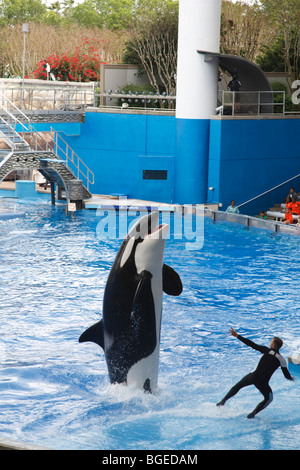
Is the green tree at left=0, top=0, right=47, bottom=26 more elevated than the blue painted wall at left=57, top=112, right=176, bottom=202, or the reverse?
the green tree at left=0, top=0, right=47, bottom=26

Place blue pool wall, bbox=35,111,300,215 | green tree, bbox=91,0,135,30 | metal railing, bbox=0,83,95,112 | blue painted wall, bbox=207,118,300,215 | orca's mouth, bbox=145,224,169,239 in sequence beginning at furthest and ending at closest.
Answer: green tree, bbox=91,0,135,30, metal railing, bbox=0,83,95,112, blue pool wall, bbox=35,111,300,215, blue painted wall, bbox=207,118,300,215, orca's mouth, bbox=145,224,169,239

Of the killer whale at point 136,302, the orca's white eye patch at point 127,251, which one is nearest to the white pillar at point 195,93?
the killer whale at point 136,302

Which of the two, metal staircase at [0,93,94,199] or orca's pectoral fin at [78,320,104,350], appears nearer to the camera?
orca's pectoral fin at [78,320,104,350]

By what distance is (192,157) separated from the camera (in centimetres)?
2428

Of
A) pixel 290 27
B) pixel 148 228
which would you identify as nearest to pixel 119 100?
pixel 290 27

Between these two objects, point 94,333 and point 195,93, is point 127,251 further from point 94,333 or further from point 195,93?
point 195,93

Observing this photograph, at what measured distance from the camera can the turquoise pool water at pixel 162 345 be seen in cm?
834

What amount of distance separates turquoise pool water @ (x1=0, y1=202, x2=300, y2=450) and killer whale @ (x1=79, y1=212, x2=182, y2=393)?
1.80 ft

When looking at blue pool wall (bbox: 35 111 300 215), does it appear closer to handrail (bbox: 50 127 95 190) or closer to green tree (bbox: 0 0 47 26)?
handrail (bbox: 50 127 95 190)

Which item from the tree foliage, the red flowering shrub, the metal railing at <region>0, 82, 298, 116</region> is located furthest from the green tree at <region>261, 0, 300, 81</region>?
the red flowering shrub

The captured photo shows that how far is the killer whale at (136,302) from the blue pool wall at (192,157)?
53.9 feet

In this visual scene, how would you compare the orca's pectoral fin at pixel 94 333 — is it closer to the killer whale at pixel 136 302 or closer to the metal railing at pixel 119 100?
the killer whale at pixel 136 302

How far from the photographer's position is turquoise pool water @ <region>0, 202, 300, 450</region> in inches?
328

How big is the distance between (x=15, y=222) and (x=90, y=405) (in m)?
12.5
